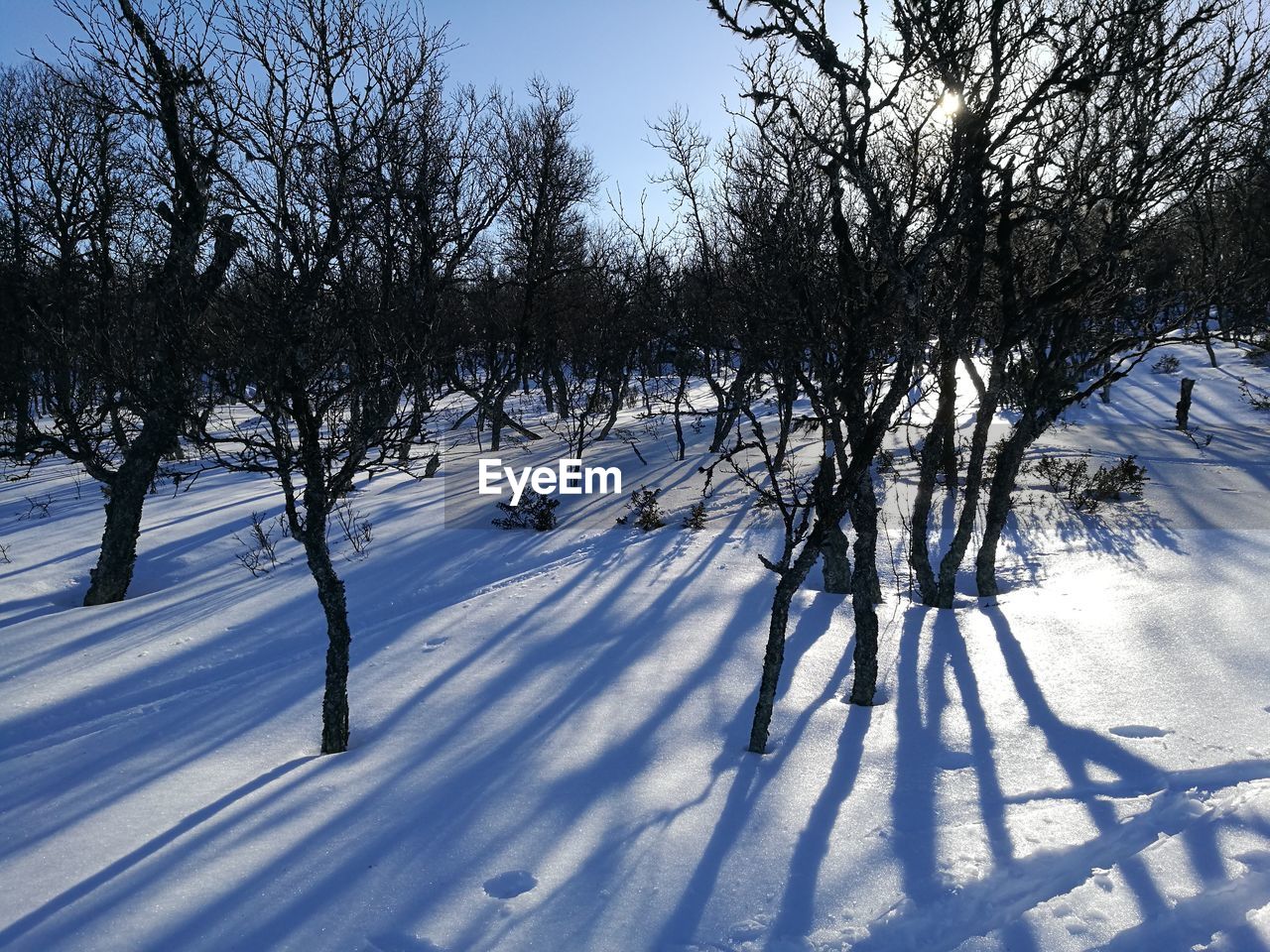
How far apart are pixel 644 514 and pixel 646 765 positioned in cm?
690

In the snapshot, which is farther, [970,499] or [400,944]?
[970,499]

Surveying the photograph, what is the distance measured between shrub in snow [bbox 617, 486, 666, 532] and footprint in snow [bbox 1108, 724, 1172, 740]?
286 inches

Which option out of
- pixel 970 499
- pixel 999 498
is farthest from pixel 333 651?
pixel 999 498

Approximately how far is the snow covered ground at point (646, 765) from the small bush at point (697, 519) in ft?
5.22

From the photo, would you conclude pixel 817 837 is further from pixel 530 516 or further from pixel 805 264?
pixel 530 516

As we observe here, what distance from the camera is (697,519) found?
11312mm

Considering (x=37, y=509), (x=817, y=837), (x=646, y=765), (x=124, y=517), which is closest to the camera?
(x=817, y=837)

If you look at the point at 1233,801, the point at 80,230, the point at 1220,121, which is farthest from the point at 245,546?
the point at 1220,121

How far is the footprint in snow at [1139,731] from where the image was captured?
446 centimetres

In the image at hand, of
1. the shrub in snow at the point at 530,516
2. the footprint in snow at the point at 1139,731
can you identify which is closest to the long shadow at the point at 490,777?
the footprint in snow at the point at 1139,731

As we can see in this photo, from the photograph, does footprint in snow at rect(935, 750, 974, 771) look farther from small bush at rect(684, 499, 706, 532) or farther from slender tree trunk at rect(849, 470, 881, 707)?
small bush at rect(684, 499, 706, 532)

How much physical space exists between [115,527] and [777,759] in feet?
28.5

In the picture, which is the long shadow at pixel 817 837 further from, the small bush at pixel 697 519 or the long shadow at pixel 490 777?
the small bush at pixel 697 519

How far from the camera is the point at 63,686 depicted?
6.73m
